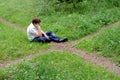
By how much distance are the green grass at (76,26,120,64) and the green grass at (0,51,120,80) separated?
953 millimetres

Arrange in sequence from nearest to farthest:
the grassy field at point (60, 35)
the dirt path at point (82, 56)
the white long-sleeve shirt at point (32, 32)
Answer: the grassy field at point (60, 35) < the dirt path at point (82, 56) < the white long-sleeve shirt at point (32, 32)

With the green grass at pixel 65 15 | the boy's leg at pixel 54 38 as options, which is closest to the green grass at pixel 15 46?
the boy's leg at pixel 54 38

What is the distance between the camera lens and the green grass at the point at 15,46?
11.3 m

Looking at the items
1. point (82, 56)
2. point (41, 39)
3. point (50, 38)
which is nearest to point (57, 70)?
point (82, 56)

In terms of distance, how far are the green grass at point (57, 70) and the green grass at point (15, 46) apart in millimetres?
938

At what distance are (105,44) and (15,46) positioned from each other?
3473 millimetres

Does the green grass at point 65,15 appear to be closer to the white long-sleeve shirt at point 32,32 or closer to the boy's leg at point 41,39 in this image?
the boy's leg at point 41,39

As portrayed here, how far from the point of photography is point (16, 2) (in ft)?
67.9

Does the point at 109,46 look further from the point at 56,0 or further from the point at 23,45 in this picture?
the point at 56,0

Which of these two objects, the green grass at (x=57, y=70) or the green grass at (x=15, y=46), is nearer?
the green grass at (x=57, y=70)

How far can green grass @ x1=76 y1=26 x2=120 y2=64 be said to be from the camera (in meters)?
10.9

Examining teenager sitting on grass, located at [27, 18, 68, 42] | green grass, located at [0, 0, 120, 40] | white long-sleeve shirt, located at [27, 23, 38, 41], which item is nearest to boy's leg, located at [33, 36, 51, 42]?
teenager sitting on grass, located at [27, 18, 68, 42]

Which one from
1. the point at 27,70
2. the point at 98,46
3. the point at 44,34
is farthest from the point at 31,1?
the point at 27,70

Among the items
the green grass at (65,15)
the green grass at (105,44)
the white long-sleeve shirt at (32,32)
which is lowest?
the green grass at (65,15)
